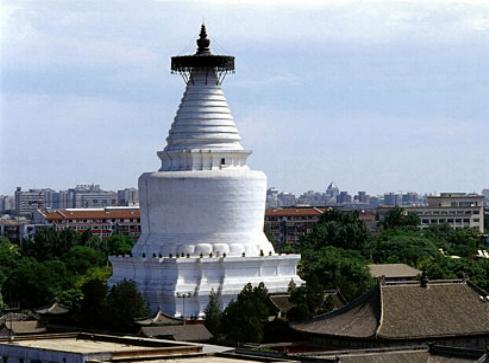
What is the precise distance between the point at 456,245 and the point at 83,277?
4459cm

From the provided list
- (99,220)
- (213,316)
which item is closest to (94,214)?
(99,220)

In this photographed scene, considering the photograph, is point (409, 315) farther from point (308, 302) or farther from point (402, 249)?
point (402, 249)

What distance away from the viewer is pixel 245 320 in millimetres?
66812

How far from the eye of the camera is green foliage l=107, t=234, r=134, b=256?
119875mm

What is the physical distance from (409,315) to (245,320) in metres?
9.94

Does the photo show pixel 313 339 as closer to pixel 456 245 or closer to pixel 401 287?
pixel 401 287

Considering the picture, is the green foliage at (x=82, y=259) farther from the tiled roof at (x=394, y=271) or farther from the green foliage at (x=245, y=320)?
the green foliage at (x=245, y=320)

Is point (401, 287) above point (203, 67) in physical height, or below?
below

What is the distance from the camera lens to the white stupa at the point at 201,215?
80250mm

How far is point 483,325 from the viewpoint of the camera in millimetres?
59062

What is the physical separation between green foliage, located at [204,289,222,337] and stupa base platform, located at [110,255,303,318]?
2.31 meters

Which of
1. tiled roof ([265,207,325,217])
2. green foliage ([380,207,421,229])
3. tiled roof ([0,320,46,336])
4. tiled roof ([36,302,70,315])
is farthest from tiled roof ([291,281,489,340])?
tiled roof ([265,207,325,217])

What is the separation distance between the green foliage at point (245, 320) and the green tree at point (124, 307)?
5.46 m

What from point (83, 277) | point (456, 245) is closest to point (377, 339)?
point (83, 277)
